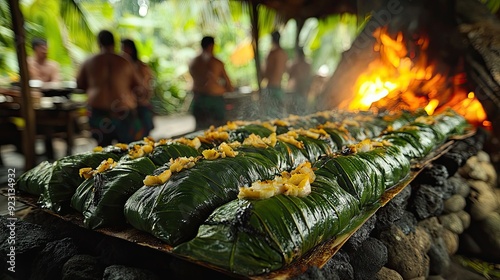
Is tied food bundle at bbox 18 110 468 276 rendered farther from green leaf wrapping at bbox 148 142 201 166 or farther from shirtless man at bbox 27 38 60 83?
shirtless man at bbox 27 38 60 83

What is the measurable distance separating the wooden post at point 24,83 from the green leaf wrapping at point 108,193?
10.3 ft

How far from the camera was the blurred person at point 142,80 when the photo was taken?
25.4ft

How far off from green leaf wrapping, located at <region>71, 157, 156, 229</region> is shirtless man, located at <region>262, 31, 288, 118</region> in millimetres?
7750

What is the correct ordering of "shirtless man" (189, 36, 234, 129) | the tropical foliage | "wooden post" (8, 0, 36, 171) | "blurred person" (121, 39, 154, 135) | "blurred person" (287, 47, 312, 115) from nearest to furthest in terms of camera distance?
"wooden post" (8, 0, 36, 171) → "blurred person" (121, 39, 154, 135) → "shirtless man" (189, 36, 234, 129) → the tropical foliage → "blurred person" (287, 47, 312, 115)

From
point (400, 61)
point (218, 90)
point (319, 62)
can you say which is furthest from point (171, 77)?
point (400, 61)

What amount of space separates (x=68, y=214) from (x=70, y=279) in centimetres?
62

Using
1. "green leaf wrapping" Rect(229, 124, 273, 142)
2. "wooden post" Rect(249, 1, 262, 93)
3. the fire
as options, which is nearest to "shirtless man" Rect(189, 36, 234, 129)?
"wooden post" Rect(249, 1, 262, 93)

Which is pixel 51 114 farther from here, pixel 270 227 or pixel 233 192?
pixel 270 227

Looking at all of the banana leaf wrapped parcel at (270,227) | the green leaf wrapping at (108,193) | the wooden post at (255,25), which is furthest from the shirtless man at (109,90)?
the banana leaf wrapped parcel at (270,227)

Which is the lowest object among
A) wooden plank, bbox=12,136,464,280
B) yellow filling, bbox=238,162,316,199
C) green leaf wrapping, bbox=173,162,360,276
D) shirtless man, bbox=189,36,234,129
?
wooden plank, bbox=12,136,464,280

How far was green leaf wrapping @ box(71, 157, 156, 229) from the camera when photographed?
8.64 ft

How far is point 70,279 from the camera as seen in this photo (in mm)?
2521

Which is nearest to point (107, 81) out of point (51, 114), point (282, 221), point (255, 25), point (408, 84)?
point (51, 114)

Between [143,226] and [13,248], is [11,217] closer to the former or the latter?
[13,248]
